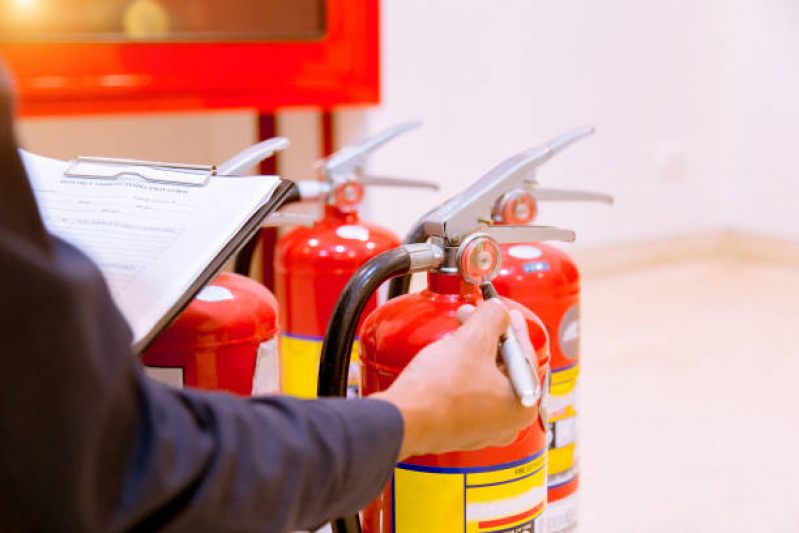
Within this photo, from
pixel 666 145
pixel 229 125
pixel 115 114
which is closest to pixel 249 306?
pixel 115 114

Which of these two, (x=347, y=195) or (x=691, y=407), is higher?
(x=347, y=195)

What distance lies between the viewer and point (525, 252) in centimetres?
93

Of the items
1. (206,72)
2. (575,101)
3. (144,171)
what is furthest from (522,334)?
(575,101)

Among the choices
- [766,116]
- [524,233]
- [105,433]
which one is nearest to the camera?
[105,433]

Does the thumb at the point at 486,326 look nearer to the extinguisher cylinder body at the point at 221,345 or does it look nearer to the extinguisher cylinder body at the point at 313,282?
the extinguisher cylinder body at the point at 221,345

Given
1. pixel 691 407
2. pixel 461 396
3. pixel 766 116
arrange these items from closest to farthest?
pixel 461 396 → pixel 691 407 → pixel 766 116

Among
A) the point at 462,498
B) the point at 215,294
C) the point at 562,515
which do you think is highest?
the point at 215,294

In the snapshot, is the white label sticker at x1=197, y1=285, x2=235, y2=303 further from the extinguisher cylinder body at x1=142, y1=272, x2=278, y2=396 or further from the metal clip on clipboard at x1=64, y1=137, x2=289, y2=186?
the metal clip on clipboard at x1=64, y1=137, x2=289, y2=186

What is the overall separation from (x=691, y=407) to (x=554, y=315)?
1.86 ft

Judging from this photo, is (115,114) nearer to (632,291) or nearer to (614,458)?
(614,458)

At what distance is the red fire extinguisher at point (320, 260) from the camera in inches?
40.5

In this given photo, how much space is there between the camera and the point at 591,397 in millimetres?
1455

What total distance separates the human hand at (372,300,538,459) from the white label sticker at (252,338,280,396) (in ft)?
0.84

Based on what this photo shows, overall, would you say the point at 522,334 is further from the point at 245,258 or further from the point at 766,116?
the point at 766,116
